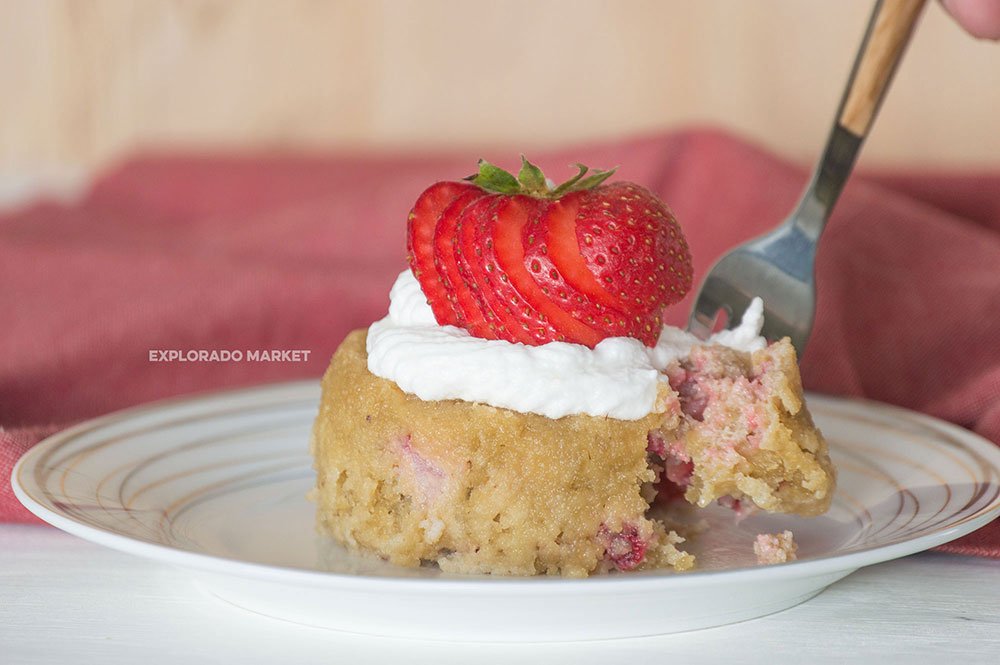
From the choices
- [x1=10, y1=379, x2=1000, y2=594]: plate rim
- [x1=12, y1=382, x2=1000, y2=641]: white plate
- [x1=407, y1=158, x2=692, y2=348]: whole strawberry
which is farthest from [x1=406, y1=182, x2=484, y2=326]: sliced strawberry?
[x1=10, y1=379, x2=1000, y2=594]: plate rim

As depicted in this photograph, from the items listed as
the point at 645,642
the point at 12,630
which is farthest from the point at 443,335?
the point at 12,630

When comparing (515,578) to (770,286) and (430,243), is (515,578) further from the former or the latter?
(770,286)

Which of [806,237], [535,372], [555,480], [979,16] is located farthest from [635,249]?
[979,16]

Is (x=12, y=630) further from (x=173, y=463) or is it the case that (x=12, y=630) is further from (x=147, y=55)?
(x=147, y=55)

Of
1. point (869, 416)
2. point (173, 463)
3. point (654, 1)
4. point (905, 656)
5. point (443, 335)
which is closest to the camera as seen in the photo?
point (905, 656)

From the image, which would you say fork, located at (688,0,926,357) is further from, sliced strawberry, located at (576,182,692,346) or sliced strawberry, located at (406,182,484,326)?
sliced strawberry, located at (406,182,484,326)

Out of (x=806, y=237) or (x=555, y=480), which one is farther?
(x=806, y=237)
